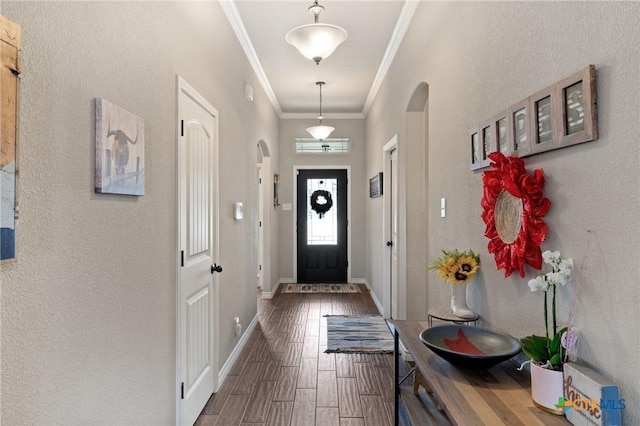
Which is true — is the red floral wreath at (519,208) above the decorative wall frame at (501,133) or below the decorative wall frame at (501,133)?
below

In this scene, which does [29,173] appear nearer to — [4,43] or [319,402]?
[4,43]

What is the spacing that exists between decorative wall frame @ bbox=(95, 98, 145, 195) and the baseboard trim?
6.09 feet

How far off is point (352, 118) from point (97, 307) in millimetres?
5700

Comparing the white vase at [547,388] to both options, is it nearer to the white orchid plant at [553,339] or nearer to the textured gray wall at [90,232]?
the white orchid plant at [553,339]

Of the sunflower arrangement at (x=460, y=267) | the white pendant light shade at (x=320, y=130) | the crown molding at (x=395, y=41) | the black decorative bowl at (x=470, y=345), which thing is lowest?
the black decorative bowl at (x=470, y=345)

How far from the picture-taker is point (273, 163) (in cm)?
586

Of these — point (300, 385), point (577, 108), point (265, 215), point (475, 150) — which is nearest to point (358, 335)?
point (300, 385)

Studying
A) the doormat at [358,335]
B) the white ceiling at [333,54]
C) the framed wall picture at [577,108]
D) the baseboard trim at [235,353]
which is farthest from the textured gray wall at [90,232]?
the doormat at [358,335]

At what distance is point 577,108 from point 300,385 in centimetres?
255

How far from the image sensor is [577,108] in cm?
108

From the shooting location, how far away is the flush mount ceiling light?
2361 millimetres

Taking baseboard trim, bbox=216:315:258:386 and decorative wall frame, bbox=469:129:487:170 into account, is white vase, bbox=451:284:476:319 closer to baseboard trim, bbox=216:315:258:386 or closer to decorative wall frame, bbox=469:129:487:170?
decorative wall frame, bbox=469:129:487:170

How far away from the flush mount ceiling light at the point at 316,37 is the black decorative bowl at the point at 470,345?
188 centimetres

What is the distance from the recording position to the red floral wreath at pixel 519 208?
4.17ft
